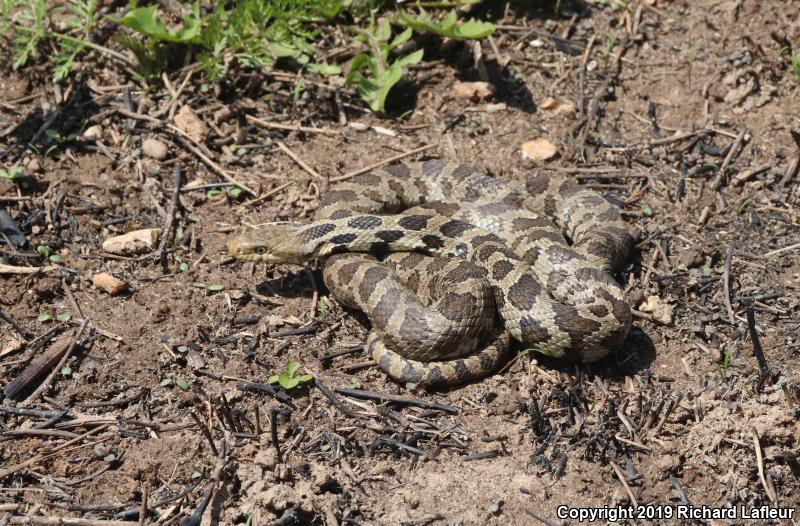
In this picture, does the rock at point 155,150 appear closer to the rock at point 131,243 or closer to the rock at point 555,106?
the rock at point 131,243

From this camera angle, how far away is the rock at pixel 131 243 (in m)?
8.40

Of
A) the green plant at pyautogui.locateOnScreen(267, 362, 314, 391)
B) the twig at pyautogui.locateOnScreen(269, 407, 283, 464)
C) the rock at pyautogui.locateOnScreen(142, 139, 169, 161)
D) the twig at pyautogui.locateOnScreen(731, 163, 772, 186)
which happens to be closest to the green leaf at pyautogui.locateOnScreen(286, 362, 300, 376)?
the green plant at pyautogui.locateOnScreen(267, 362, 314, 391)

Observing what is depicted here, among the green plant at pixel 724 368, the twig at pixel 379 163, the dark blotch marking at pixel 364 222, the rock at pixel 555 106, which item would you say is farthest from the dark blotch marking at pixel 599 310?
the rock at pixel 555 106

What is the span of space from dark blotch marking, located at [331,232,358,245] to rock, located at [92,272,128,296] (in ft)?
7.36

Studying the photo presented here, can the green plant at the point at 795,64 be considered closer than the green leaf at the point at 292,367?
No

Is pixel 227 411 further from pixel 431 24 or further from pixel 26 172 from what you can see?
pixel 431 24

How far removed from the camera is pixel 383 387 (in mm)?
7312

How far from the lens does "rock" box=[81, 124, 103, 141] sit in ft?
30.8

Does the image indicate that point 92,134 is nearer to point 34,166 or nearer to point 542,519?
point 34,166

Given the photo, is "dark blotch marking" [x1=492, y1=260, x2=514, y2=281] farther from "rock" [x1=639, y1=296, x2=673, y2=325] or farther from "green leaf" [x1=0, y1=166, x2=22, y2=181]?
"green leaf" [x1=0, y1=166, x2=22, y2=181]

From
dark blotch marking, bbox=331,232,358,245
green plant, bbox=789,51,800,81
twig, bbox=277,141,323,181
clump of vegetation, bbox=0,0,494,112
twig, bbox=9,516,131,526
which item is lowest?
twig, bbox=9,516,131,526

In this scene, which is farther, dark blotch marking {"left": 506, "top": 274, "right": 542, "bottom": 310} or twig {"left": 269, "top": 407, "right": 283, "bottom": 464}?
dark blotch marking {"left": 506, "top": 274, "right": 542, "bottom": 310}

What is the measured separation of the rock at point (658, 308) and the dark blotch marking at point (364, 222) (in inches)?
116

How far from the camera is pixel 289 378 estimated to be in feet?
23.6
